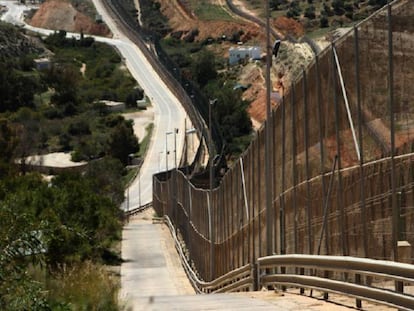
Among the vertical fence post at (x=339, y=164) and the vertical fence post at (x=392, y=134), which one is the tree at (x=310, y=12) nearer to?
the vertical fence post at (x=339, y=164)

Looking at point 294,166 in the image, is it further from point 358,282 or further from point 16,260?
point 16,260

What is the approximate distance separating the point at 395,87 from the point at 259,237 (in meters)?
11.1

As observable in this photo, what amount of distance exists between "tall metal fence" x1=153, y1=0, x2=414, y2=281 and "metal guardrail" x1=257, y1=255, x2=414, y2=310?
56 cm

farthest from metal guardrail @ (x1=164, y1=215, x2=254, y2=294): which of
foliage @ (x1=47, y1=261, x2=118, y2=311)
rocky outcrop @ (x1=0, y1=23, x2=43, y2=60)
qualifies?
rocky outcrop @ (x1=0, y1=23, x2=43, y2=60)

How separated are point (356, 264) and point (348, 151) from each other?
3.27m

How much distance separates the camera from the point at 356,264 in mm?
13336

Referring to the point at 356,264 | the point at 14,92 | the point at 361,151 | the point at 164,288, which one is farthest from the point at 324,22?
the point at 356,264

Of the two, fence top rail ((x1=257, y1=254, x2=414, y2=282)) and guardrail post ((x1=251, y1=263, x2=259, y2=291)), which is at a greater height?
fence top rail ((x1=257, y1=254, x2=414, y2=282))

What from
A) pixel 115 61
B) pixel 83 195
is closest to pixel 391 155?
pixel 83 195

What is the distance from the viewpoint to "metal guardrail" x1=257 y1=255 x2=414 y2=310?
1173 centimetres

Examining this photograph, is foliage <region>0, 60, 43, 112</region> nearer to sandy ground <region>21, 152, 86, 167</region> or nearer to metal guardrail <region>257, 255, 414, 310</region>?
sandy ground <region>21, 152, 86, 167</region>

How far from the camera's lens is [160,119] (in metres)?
133

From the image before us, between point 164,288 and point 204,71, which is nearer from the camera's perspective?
point 164,288

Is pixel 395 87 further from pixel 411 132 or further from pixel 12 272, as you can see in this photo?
pixel 12 272
